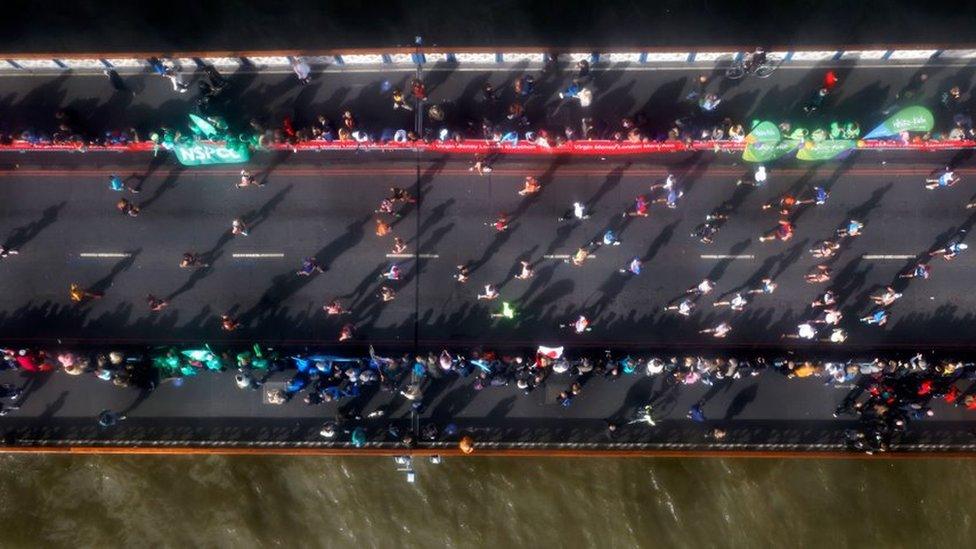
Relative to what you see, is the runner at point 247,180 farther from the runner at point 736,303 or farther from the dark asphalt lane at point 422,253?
the runner at point 736,303

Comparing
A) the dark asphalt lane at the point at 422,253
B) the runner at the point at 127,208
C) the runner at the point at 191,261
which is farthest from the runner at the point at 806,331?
the runner at the point at 127,208

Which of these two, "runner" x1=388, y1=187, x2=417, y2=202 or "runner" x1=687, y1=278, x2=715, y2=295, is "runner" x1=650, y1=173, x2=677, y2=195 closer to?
"runner" x1=687, y1=278, x2=715, y2=295

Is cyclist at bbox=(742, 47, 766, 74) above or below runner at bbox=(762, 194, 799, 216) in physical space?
above

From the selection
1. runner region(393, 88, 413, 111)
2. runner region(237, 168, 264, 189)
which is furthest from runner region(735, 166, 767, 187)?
runner region(237, 168, 264, 189)

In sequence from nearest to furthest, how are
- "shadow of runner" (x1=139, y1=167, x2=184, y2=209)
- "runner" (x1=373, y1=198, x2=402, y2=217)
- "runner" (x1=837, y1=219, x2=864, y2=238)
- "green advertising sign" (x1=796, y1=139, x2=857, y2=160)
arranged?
"green advertising sign" (x1=796, y1=139, x2=857, y2=160) < "runner" (x1=837, y1=219, x2=864, y2=238) < "runner" (x1=373, y1=198, x2=402, y2=217) < "shadow of runner" (x1=139, y1=167, x2=184, y2=209)

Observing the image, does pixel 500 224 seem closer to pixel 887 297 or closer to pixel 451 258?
pixel 451 258

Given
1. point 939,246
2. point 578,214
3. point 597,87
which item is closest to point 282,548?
point 578,214
